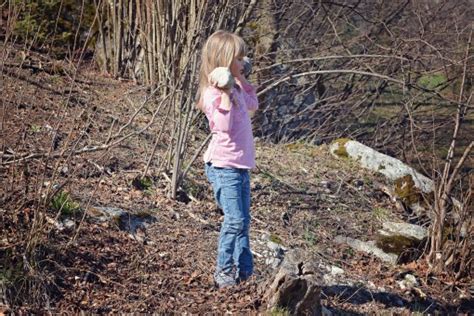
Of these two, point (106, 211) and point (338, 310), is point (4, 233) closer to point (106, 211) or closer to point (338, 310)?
point (106, 211)

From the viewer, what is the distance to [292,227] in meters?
6.98

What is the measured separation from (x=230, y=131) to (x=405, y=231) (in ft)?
9.15

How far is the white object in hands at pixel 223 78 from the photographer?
4629 mm

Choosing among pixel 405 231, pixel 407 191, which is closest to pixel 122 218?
pixel 405 231

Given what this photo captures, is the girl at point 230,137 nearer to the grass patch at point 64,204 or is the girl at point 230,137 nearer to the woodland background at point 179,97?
the woodland background at point 179,97

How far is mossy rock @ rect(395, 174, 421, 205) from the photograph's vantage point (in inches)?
325

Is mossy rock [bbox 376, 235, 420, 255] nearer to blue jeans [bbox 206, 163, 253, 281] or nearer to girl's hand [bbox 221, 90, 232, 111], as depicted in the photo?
blue jeans [bbox 206, 163, 253, 281]

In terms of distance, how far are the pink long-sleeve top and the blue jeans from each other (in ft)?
0.20

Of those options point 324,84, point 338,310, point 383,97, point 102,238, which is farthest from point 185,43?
point 383,97

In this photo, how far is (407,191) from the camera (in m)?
8.34

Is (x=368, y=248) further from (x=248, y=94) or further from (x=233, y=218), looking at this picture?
(x=248, y=94)

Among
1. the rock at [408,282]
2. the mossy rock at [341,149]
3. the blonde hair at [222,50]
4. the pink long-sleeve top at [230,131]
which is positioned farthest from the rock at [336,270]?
the mossy rock at [341,149]

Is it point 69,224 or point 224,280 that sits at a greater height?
point 69,224

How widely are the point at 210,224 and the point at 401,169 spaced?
11.2 feet
